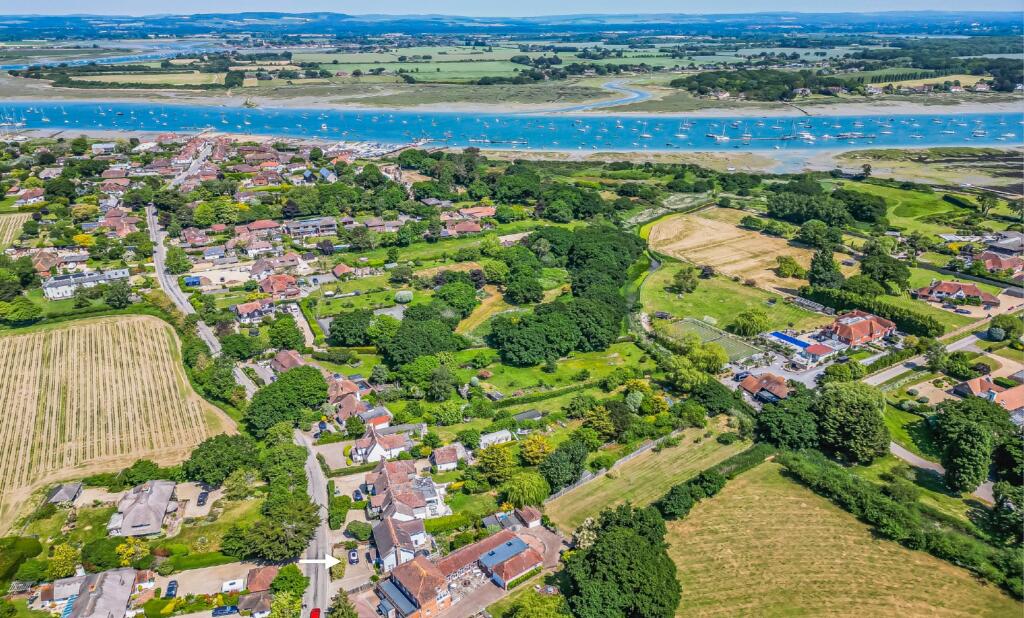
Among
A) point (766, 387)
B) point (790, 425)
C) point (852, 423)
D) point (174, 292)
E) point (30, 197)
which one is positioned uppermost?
point (852, 423)

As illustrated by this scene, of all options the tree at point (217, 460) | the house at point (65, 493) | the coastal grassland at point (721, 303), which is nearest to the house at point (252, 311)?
the tree at point (217, 460)

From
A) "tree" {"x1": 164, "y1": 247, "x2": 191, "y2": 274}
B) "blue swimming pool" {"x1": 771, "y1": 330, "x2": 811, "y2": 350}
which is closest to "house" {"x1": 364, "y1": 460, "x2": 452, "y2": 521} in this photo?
"blue swimming pool" {"x1": 771, "y1": 330, "x2": 811, "y2": 350}

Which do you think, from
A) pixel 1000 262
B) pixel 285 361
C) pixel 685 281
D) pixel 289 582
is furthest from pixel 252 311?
pixel 1000 262

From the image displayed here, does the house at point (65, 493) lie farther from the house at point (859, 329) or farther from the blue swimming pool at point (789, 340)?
the house at point (859, 329)

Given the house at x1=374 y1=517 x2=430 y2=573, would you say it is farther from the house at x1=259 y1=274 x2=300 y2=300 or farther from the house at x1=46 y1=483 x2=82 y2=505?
the house at x1=259 y1=274 x2=300 y2=300

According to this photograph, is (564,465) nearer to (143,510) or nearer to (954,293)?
(143,510)
